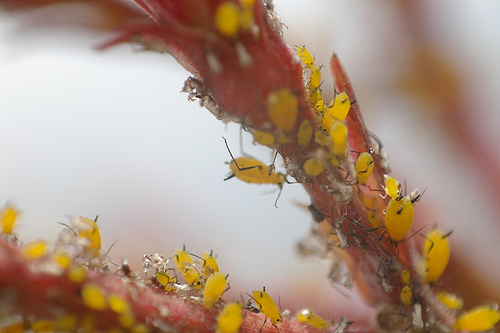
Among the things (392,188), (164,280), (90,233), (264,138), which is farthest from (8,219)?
(392,188)

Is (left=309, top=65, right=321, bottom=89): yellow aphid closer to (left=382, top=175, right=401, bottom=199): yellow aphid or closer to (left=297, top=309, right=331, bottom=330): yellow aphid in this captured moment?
(left=382, top=175, right=401, bottom=199): yellow aphid

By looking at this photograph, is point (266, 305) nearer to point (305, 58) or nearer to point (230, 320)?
point (230, 320)

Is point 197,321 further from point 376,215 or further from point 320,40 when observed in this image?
point 320,40

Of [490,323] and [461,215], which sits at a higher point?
[461,215]

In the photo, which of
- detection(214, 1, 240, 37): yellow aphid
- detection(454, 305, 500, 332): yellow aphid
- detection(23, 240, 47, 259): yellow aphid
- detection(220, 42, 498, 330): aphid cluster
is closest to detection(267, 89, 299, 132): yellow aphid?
detection(220, 42, 498, 330): aphid cluster

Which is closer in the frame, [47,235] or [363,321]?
[363,321]

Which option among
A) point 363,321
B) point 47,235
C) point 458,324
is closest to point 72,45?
point 47,235
